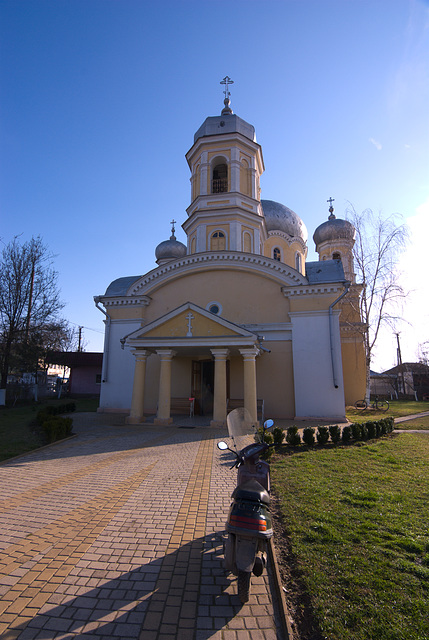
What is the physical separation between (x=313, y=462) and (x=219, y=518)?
12.3ft

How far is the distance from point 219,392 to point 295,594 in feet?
34.3

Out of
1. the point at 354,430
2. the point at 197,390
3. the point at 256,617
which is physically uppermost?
the point at 197,390

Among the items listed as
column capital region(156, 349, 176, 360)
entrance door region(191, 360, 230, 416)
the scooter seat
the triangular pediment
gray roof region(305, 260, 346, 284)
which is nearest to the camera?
the scooter seat

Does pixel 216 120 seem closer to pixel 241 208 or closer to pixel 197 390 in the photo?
pixel 241 208

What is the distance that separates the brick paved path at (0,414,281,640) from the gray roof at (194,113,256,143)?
63.2ft

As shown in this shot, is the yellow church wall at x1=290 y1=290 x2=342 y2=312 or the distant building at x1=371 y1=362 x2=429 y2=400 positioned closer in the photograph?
the yellow church wall at x1=290 y1=290 x2=342 y2=312

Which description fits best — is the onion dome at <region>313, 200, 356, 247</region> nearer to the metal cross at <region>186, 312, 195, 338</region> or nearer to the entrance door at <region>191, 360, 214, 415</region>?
the entrance door at <region>191, 360, 214, 415</region>

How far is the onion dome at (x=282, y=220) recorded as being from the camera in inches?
1110

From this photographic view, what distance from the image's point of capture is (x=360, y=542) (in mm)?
4059

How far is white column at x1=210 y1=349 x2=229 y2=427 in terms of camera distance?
13539mm

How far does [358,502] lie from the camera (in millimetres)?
5273

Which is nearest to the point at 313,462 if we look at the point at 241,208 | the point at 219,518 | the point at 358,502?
the point at 358,502

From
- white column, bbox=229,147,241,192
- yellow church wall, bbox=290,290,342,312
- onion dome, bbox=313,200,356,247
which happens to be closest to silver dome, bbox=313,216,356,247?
onion dome, bbox=313,200,356,247

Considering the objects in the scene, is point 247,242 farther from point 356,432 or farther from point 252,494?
point 252,494
